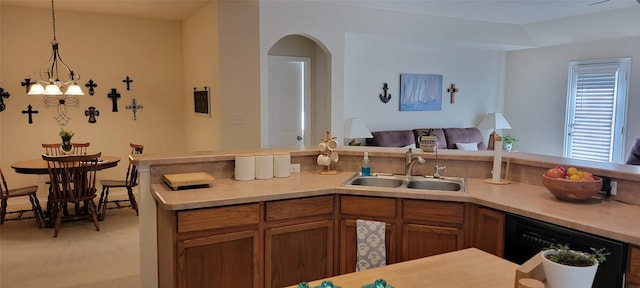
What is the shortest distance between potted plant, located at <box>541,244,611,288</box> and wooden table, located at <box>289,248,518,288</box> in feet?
0.77

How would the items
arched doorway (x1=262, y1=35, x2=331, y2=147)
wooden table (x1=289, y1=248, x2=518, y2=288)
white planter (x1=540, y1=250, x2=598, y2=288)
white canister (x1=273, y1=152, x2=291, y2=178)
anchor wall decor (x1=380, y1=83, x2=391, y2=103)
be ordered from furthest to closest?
anchor wall decor (x1=380, y1=83, x2=391, y2=103)
arched doorway (x1=262, y1=35, x2=331, y2=147)
white canister (x1=273, y1=152, x2=291, y2=178)
wooden table (x1=289, y1=248, x2=518, y2=288)
white planter (x1=540, y1=250, x2=598, y2=288)

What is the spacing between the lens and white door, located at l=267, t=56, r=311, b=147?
6105 millimetres

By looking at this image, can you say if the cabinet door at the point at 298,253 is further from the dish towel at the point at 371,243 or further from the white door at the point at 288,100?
the white door at the point at 288,100

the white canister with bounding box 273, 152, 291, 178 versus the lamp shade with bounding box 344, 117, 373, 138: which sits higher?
the lamp shade with bounding box 344, 117, 373, 138

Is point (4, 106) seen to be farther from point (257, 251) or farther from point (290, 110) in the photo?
point (257, 251)

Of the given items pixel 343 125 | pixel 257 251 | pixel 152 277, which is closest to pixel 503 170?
pixel 257 251

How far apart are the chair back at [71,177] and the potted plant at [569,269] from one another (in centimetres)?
452

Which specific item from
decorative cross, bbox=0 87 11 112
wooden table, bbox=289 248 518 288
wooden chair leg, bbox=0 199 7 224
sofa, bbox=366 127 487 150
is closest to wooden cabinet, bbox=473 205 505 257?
wooden table, bbox=289 248 518 288

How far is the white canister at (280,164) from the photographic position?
10.0 ft

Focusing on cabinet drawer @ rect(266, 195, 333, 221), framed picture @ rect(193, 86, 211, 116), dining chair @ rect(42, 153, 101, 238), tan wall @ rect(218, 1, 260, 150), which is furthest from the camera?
framed picture @ rect(193, 86, 211, 116)

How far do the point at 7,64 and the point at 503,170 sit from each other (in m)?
6.14

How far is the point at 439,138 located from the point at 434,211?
4.30 m

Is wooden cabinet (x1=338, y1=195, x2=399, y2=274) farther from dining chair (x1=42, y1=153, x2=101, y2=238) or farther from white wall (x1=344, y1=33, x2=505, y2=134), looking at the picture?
white wall (x1=344, y1=33, x2=505, y2=134)

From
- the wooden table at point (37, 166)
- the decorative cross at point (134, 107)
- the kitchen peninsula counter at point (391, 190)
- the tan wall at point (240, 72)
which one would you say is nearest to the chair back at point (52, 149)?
the wooden table at point (37, 166)
